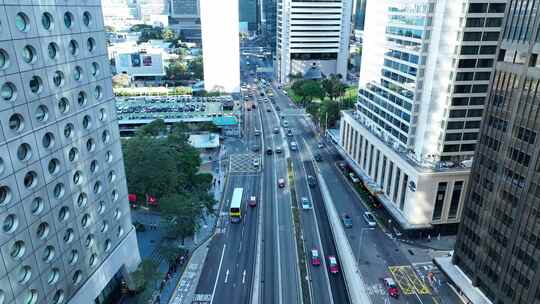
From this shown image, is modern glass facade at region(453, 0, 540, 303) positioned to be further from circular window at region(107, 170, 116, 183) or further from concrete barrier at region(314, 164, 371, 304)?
circular window at region(107, 170, 116, 183)

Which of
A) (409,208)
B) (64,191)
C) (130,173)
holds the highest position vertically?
(64,191)

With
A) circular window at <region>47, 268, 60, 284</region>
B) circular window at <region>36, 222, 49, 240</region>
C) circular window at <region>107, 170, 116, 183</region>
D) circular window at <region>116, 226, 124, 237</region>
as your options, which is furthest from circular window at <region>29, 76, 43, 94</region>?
circular window at <region>116, 226, 124, 237</region>

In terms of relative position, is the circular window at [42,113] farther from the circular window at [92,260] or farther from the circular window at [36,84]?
the circular window at [92,260]

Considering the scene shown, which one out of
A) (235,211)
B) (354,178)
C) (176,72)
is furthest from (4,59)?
(176,72)

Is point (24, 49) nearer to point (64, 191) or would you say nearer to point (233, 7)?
point (64, 191)

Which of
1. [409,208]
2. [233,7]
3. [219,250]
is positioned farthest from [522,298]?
[233,7]

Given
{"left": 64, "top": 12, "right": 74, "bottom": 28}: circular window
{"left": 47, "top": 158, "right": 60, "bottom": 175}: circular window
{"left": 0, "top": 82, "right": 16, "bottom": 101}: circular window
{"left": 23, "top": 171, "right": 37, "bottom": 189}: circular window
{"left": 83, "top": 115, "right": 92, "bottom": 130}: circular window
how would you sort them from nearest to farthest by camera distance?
{"left": 0, "top": 82, "right": 16, "bottom": 101}: circular window < {"left": 23, "top": 171, "right": 37, "bottom": 189}: circular window < {"left": 47, "top": 158, "right": 60, "bottom": 175}: circular window < {"left": 64, "top": 12, "right": 74, "bottom": 28}: circular window < {"left": 83, "top": 115, "right": 92, "bottom": 130}: circular window

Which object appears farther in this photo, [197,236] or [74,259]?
[197,236]
